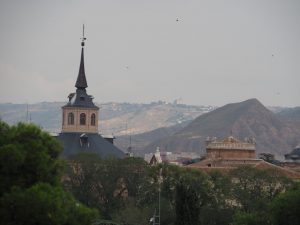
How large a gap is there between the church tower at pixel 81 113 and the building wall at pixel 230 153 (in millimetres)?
17018

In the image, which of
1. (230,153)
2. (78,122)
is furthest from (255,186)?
(78,122)

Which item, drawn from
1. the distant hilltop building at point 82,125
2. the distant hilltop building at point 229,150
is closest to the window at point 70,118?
the distant hilltop building at point 82,125

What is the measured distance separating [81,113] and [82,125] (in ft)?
8.08

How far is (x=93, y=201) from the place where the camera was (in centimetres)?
11131

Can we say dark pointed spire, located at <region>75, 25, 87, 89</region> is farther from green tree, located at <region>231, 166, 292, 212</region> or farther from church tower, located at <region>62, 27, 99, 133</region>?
green tree, located at <region>231, 166, 292, 212</region>

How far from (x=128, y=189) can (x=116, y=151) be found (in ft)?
126

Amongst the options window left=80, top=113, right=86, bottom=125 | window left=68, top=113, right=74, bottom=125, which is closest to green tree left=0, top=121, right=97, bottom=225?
window left=80, top=113, right=86, bottom=125

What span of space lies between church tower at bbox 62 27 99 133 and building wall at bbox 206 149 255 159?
17.0m

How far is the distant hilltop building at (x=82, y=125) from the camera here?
498ft

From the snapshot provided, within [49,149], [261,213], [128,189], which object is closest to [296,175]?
[128,189]

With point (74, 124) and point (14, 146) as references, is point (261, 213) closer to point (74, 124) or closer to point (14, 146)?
point (14, 146)

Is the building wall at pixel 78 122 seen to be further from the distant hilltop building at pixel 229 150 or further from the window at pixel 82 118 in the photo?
the distant hilltop building at pixel 229 150

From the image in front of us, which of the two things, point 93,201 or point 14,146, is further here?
point 93,201

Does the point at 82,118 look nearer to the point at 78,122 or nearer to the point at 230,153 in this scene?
the point at 78,122
